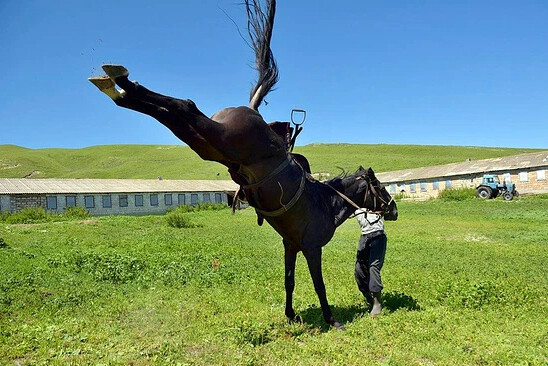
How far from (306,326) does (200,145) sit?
336 centimetres

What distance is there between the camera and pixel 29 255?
1296cm

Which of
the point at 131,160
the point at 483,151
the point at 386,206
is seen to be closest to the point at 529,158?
the point at 386,206

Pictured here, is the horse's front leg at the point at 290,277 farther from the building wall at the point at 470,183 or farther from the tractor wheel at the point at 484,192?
the building wall at the point at 470,183

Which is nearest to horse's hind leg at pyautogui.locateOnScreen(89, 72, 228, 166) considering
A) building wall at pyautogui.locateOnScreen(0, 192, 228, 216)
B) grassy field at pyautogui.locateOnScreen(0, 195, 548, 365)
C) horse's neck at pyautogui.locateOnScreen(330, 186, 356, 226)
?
horse's neck at pyautogui.locateOnScreen(330, 186, 356, 226)

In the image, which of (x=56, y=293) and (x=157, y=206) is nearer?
(x=56, y=293)

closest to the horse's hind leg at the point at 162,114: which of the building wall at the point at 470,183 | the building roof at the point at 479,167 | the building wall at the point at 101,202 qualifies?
the building wall at the point at 101,202

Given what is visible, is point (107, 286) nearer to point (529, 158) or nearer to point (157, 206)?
point (157, 206)

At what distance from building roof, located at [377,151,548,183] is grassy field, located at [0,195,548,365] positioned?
3619cm

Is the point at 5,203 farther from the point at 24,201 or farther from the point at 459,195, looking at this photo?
the point at 459,195

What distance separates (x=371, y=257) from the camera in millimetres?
7551

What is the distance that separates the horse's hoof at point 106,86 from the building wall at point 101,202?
110 ft

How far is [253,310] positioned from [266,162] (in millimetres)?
3281

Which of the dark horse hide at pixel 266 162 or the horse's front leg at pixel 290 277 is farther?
the horse's front leg at pixel 290 277

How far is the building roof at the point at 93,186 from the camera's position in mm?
41688
